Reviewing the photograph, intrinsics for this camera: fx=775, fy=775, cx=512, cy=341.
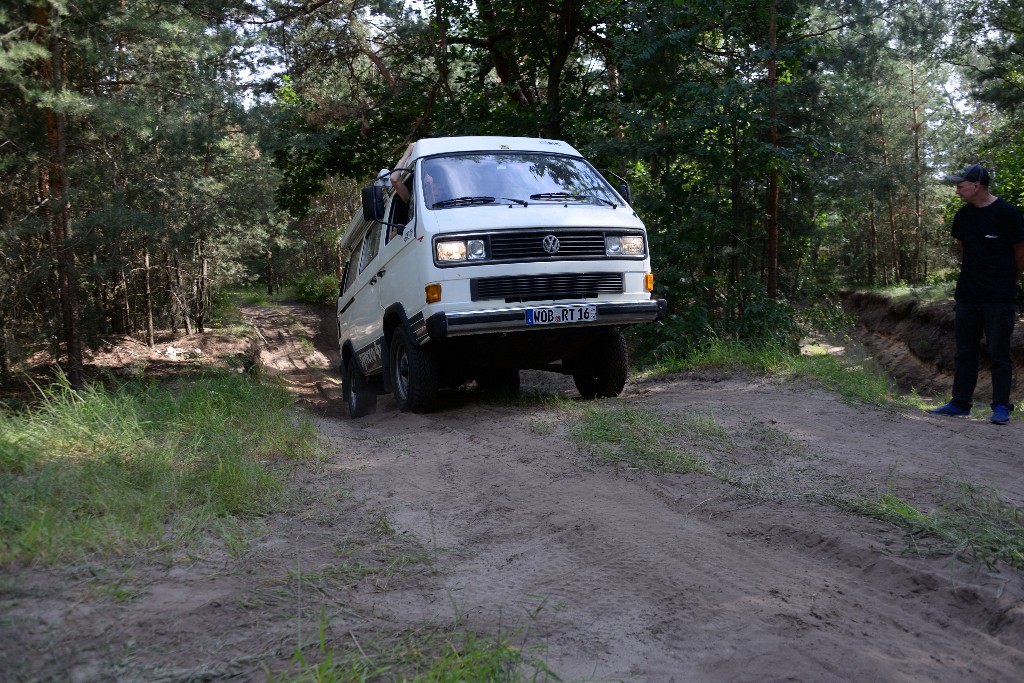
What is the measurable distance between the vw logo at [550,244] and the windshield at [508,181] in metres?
0.50

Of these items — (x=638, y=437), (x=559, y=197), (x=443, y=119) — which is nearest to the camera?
(x=638, y=437)

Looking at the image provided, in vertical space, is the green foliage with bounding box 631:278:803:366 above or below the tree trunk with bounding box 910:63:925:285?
below

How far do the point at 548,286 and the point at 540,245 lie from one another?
35cm

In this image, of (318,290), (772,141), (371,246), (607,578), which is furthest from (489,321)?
(318,290)

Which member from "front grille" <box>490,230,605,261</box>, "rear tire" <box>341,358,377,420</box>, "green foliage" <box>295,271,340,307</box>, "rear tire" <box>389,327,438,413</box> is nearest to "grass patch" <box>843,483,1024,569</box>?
"front grille" <box>490,230,605,261</box>

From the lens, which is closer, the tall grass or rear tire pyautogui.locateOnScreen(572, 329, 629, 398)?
the tall grass

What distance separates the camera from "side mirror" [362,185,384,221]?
23.7ft

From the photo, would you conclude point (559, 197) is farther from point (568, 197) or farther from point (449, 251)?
point (449, 251)

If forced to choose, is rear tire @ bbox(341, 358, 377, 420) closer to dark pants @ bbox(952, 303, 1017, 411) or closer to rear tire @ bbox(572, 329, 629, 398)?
rear tire @ bbox(572, 329, 629, 398)

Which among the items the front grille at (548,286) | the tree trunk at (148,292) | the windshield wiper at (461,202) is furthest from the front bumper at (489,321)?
the tree trunk at (148,292)

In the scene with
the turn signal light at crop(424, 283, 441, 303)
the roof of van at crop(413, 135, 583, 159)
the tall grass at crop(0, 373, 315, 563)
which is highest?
the roof of van at crop(413, 135, 583, 159)

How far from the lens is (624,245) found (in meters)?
6.85

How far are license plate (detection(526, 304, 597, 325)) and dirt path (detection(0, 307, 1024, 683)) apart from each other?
141 centimetres

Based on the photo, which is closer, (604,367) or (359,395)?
(604,367)
